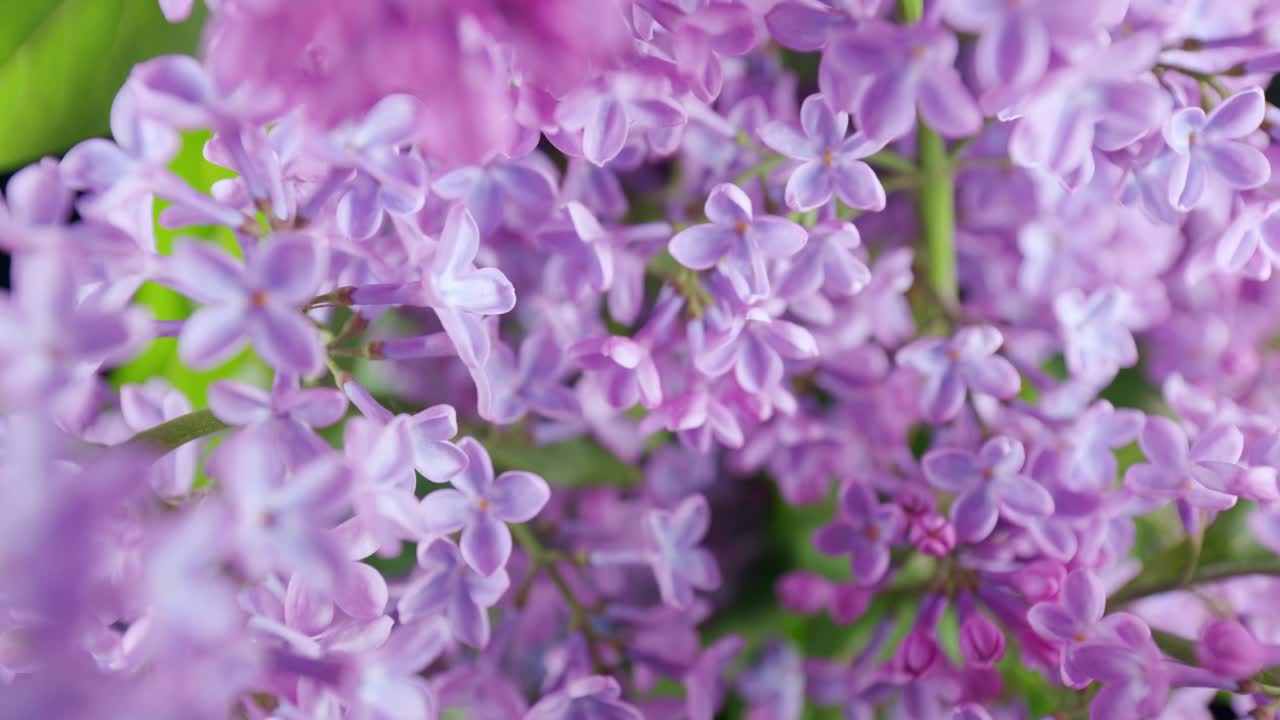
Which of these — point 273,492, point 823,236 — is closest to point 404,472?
point 273,492

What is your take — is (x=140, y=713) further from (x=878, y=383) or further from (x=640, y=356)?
(x=878, y=383)

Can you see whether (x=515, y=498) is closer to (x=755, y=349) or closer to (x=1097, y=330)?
(x=755, y=349)

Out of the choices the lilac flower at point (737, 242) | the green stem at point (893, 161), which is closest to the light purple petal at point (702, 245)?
the lilac flower at point (737, 242)

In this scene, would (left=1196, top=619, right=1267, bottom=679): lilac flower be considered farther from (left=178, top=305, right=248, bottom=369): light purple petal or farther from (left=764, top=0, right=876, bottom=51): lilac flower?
(left=178, top=305, right=248, bottom=369): light purple petal

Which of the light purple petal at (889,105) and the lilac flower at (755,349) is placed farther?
the lilac flower at (755,349)

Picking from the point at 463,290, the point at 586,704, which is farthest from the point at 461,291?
the point at 586,704

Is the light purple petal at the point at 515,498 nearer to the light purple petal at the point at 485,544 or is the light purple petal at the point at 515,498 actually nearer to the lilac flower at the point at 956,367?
the light purple petal at the point at 485,544
